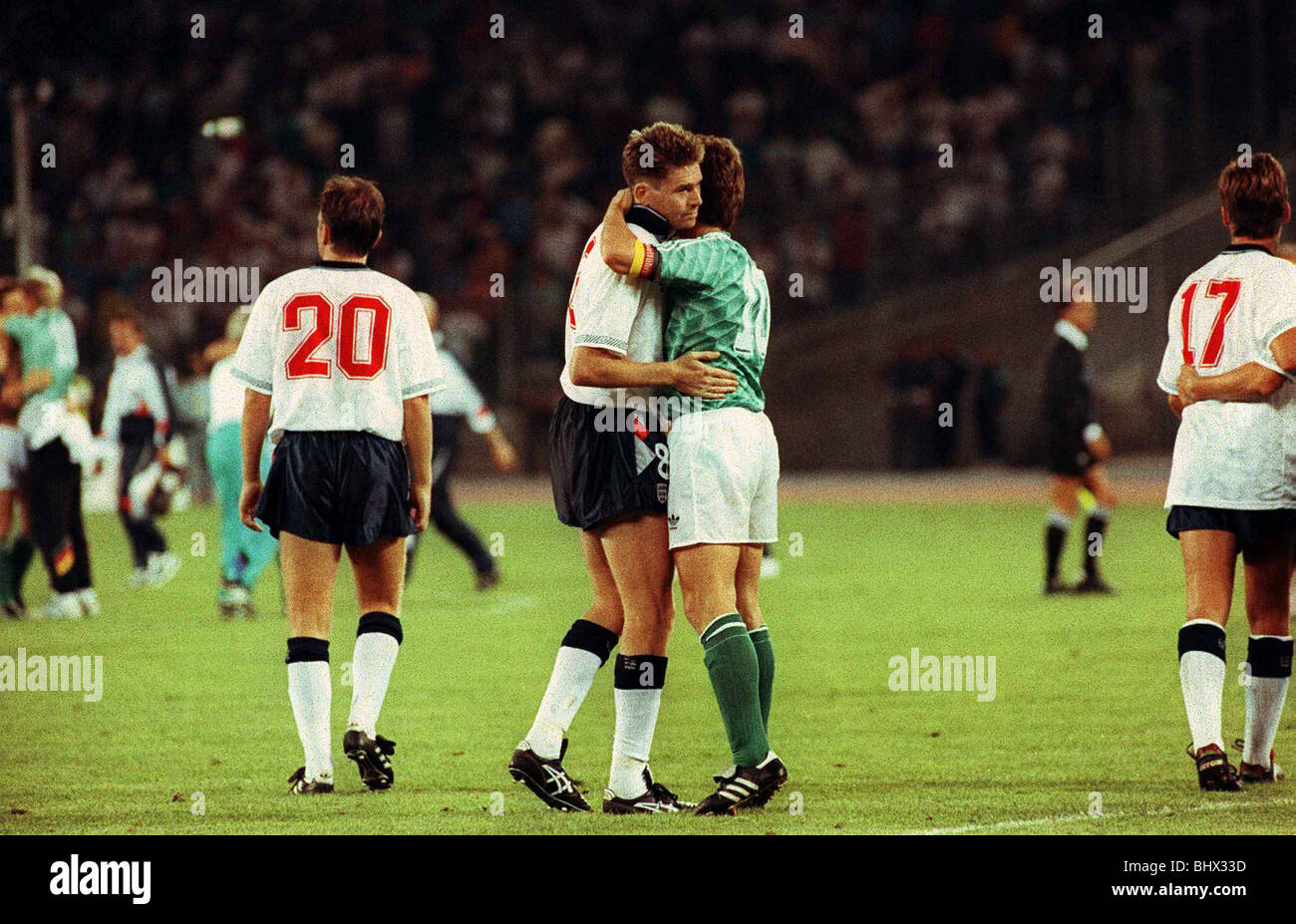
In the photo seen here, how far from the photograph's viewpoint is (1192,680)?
22.3 feet

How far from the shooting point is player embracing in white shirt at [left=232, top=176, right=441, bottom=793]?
6805 millimetres

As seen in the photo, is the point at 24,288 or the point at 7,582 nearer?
the point at 24,288

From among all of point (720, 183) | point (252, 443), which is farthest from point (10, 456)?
point (720, 183)

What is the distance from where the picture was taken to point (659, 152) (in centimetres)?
629

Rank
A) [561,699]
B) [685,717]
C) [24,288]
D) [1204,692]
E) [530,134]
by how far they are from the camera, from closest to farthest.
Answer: [561,699], [1204,692], [685,717], [24,288], [530,134]

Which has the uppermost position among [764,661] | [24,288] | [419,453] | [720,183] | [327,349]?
[24,288]

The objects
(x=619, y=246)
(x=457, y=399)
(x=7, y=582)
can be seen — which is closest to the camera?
(x=619, y=246)

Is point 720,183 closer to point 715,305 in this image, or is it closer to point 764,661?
point 715,305

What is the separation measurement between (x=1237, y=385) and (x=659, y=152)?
7.09 ft

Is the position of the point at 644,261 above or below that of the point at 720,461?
above

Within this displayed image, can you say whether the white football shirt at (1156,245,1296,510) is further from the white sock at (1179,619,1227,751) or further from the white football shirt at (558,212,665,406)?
the white football shirt at (558,212,665,406)

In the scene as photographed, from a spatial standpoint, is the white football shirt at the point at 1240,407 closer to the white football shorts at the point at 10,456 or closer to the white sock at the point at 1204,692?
the white sock at the point at 1204,692

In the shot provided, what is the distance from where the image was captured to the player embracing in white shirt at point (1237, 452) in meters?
6.77
